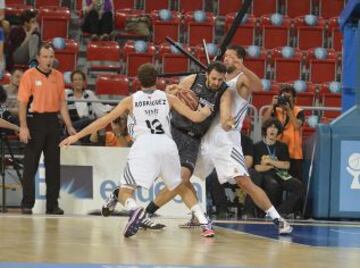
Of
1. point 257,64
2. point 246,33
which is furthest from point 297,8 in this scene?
point 257,64

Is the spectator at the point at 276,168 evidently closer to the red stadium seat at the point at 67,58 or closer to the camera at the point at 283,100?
the camera at the point at 283,100

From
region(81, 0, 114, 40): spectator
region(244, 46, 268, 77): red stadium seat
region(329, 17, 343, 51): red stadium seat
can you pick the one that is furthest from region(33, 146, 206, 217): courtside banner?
region(329, 17, 343, 51): red stadium seat

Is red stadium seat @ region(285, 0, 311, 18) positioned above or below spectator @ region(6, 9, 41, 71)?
above

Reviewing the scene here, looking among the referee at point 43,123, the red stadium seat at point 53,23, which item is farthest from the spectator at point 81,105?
the red stadium seat at point 53,23

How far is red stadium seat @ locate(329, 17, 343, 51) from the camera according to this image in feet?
66.8

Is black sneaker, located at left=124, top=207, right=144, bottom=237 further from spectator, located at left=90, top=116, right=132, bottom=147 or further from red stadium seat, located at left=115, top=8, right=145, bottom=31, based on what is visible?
red stadium seat, located at left=115, top=8, right=145, bottom=31

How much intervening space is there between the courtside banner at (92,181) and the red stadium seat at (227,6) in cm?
823

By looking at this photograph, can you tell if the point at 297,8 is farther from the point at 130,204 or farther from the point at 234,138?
the point at 130,204

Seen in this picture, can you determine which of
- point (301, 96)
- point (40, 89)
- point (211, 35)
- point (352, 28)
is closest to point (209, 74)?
point (40, 89)

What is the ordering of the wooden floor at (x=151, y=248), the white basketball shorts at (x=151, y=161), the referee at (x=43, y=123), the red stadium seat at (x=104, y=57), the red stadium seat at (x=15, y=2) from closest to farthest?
the wooden floor at (x=151, y=248) < the white basketball shorts at (x=151, y=161) < the referee at (x=43, y=123) < the red stadium seat at (x=104, y=57) < the red stadium seat at (x=15, y=2)

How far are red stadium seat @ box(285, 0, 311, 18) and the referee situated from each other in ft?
31.8

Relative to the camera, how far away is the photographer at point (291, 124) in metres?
14.0

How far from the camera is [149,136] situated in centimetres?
964

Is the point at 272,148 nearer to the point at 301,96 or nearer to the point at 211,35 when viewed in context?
the point at 301,96
